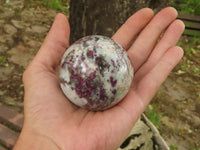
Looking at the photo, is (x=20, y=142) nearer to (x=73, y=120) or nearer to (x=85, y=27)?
(x=73, y=120)

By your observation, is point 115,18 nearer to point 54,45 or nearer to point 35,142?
point 54,45

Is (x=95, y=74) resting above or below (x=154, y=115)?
above

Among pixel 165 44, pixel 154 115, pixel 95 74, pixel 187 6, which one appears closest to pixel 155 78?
pixel 165 44

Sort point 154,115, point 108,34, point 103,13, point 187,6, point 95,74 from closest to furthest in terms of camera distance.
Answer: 1. point 95,74
2. point 103,13
3. point 108,34
4. point 154,115
5. point 187,6

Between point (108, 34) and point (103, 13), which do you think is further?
point (108, 34)

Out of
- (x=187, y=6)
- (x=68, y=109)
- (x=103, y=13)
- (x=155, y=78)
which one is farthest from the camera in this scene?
(x=187, y=6)

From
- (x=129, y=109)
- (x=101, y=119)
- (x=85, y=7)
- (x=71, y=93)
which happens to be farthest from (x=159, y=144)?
(x=85, y=7)

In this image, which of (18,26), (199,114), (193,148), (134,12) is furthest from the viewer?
(18,26)

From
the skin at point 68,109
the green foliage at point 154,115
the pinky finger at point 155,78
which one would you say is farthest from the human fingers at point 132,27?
the green foliage at point 154,115
